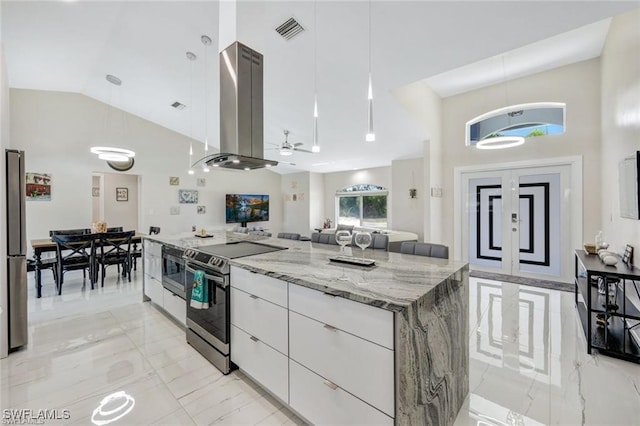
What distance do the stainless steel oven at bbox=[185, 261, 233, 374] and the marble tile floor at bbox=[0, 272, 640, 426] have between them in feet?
0.34

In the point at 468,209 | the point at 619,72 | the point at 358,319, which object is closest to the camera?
the point at 358,319

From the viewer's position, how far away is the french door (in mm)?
4770

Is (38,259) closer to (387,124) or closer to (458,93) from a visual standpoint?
(387,124)

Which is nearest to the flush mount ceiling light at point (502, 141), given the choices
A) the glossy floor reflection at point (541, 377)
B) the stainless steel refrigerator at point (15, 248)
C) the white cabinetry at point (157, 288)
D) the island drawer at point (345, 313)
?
the glossy floor reflection at point (541, 377)

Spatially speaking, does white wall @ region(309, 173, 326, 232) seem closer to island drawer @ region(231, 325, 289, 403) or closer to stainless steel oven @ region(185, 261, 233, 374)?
stainless steel oven @ region(185, 261, 233, 374)

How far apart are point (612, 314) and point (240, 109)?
12.3ft

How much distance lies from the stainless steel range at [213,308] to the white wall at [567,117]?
4.96 meters

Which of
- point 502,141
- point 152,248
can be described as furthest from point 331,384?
point 502,141

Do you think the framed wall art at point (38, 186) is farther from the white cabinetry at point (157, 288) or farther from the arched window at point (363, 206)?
the arched window at point (363, 206)

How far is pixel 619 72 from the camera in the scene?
3262 millimetres

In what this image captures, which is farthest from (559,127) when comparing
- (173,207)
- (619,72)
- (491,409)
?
(173,207)

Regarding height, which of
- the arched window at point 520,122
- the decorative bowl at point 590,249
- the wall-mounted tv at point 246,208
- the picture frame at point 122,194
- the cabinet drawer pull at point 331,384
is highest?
the arched window at point 520,122

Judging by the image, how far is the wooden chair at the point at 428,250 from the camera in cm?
242

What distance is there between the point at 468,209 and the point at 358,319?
533 centimetres
